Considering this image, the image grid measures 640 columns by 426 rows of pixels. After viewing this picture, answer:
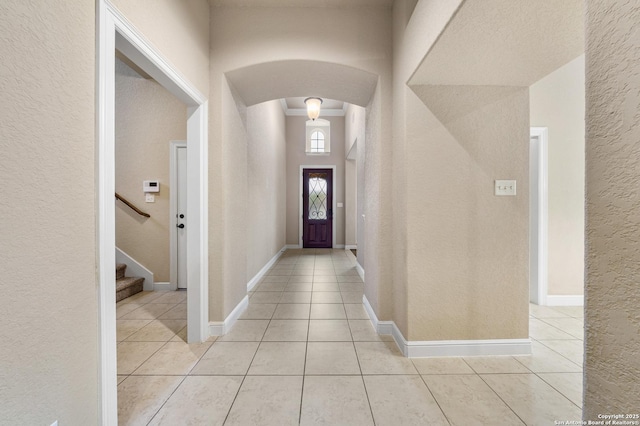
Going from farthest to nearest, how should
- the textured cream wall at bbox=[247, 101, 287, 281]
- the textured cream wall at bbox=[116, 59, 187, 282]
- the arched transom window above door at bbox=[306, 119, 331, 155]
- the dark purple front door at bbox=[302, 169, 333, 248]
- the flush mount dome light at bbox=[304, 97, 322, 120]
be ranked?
the dark purple front door at bbox=[302, 169, 333, 248] < the arched transom window above door at bbox=[306, 119, 331, 155] < the flush mount dome light at bbox=[304, 97, 322, 120] < the textured cream wall at bbox=[247, 101, 287, 281] < the textured cream wall at bbox=[116, 59, 187, 282]

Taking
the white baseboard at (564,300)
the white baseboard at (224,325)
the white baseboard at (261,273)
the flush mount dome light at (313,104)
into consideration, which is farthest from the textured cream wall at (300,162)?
the white baseboard at (564,300)

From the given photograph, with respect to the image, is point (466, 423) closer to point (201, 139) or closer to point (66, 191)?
point (66, 191)

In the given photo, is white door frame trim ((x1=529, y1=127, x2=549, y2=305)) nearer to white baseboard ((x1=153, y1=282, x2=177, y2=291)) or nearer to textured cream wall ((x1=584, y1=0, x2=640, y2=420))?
textured cream wall ((x1=584, y1=0, x2=640, y2=420))

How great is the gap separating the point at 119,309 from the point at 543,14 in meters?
4.27

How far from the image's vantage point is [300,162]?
23.6 feet

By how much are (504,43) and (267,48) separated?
5.74 feet

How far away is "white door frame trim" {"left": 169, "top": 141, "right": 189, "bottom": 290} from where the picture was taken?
3598 mm

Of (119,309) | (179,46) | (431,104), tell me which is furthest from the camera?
(119,309)

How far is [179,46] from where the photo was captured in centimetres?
185

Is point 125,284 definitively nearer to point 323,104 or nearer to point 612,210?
point 612,210

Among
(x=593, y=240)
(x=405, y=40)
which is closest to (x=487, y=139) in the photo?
(x=405, y=40)

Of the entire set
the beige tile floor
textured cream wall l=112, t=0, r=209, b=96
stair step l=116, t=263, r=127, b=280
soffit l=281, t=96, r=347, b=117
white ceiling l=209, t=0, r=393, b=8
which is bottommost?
the beige tile floor

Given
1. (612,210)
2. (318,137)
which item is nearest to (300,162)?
(318,137)

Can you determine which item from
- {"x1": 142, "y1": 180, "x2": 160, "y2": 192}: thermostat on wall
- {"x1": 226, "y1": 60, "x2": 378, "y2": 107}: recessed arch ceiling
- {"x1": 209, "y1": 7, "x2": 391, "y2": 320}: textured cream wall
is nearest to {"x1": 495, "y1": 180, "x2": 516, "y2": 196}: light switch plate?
{"x1": 209, "y1": 7, "x2": 391, "y2": 320}: textured cream wall
